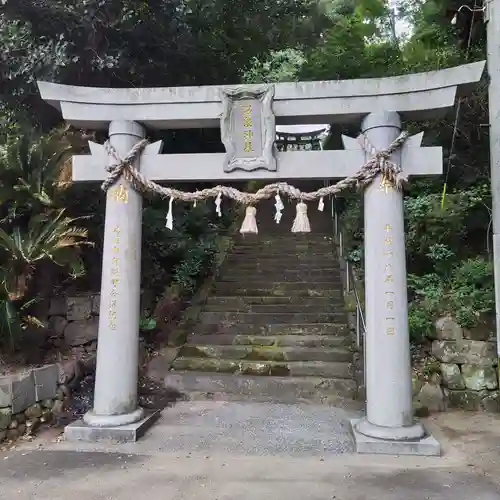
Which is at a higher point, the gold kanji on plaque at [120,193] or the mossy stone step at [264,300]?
the gold kanji on plaque at [120,193]

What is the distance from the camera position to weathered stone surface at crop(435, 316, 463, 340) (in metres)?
6.28

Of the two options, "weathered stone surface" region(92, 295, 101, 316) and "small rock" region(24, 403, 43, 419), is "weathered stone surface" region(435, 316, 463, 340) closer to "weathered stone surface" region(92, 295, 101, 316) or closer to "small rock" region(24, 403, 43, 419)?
"weathered stone surface" region(92, 295, 101, 316)

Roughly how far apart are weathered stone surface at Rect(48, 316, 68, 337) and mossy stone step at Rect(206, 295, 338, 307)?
2583 mm

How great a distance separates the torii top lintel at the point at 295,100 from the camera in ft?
16.1

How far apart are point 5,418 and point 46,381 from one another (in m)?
0.67

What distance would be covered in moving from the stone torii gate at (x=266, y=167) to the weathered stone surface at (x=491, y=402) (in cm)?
178

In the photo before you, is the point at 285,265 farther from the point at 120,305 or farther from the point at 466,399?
the point at 120,305

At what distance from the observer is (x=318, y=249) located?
439 inches

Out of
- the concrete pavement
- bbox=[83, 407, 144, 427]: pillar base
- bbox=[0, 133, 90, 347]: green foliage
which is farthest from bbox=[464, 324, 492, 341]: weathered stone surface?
bbox=[0, 133, 90, 347]: green foliage

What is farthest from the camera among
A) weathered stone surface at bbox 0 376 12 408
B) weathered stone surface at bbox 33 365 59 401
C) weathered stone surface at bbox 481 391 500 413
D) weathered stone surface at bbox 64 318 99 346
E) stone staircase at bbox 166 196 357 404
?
weathered stone surface at bbox 64 318 99 346

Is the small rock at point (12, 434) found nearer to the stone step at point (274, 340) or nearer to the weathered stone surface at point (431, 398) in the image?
the stone step at point (274, 340)

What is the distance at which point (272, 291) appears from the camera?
8.98 metres

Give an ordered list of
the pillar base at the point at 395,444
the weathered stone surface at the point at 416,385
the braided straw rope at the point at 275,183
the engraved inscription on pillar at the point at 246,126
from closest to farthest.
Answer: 1. the pillar base at the point at 395,444
2. the braided straw rope at the point at 275,183
3. the engraved inscription on pillar at the point at 246,126
4. the weathered stone surface at the point at 416,385

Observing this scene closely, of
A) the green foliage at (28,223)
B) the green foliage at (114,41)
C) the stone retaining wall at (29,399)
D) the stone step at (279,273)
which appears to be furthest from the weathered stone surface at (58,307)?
the stone step at (279,273)
